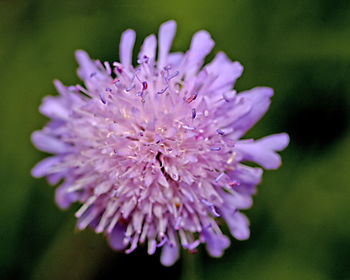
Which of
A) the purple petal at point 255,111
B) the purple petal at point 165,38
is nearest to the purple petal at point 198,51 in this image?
A: the purple petal at point 165,38

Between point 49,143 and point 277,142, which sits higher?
point 49,143

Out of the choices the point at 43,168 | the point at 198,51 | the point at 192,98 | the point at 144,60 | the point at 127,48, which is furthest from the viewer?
the point at 43,168

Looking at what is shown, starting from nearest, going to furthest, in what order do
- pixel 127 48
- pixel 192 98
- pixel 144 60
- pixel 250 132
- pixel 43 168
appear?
pixel 192 98, pixel 144 60, pixel 127 48, pixel 43 168, pixel 250 132

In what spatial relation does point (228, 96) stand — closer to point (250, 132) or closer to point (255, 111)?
point (255, 111)

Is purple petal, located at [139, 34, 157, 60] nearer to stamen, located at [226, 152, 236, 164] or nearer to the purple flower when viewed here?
the purple flower

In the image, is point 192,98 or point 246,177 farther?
point 246,177

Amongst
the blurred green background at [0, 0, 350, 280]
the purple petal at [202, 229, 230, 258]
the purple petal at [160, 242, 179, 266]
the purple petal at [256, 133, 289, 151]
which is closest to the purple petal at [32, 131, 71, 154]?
the blurred green background at [0, 0, 350, 280]

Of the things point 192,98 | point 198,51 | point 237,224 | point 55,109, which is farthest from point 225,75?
point 55,109

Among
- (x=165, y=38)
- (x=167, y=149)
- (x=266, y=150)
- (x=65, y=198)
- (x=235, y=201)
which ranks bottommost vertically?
(x=235, y=201)
